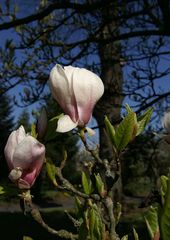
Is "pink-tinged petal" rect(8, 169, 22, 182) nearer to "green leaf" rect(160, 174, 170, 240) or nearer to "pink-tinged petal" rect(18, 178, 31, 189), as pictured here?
"pink-tinged petal" rect(18, 178, 31, 189)

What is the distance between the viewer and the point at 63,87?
77 centimetres

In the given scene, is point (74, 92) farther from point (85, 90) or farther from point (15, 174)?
point (15, 174)

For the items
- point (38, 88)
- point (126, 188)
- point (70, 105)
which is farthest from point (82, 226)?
point (126, 188)

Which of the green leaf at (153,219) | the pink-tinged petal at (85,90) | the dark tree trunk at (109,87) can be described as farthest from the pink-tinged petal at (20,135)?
the dark tree trunk at (109,87)

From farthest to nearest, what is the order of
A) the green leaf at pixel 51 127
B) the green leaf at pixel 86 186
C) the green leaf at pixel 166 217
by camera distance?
the green leaf at pixel 86 186 < the green leaf at pixel 51 127 < the green leaf at pixel 166 217

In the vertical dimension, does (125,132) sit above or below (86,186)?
above

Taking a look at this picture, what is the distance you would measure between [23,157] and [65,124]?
0.10 meters

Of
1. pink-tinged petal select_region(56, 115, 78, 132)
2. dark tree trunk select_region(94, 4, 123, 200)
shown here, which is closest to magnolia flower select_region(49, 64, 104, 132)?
pink-tinged petal select_region(56, 115, 78, 132)

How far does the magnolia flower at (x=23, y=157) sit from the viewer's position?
0.73 metres

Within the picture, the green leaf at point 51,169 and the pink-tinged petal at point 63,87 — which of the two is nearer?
the pink-tinged petal at point 63,87

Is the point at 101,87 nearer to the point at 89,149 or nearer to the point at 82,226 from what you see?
the point at 89,149

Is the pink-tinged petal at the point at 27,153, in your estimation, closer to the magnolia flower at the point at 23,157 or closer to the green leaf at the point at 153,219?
the magnolia flower at the point at 23,157

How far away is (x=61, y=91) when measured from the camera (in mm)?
769

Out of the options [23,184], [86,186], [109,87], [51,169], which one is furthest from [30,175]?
[109,87]
